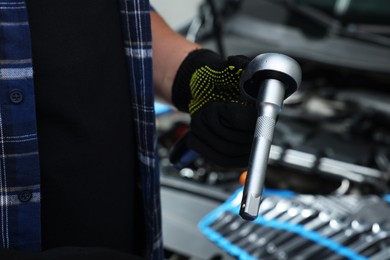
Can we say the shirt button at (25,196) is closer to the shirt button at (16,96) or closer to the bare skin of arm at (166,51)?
the shirt button at (16,96)

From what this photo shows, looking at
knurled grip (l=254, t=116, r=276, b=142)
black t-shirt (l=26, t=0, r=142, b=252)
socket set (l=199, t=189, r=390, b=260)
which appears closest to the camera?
knurled grip (l=254, t=116, r=276, b=142)

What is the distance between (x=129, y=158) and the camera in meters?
0.79

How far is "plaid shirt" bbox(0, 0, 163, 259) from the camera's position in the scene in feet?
2.05

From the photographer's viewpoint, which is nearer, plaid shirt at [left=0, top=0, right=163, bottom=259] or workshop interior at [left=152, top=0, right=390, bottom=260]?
plaid shirt at [left=0, top=0, right=163, bottom=259]

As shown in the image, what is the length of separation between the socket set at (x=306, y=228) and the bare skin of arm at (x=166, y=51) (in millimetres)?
301

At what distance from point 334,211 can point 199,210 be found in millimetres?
271

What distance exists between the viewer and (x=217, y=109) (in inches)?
28.2

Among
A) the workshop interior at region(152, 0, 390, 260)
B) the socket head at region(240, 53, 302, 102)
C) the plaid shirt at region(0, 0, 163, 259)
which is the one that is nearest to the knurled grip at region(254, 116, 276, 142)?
the socket head at region(240, 53, 302, 102)

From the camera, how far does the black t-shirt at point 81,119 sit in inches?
26.5

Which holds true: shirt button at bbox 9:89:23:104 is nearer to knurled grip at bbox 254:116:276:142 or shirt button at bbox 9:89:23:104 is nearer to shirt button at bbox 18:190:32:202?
shirt button at bbox 18:190:32:202

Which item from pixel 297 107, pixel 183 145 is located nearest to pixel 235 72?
pixel 183 145

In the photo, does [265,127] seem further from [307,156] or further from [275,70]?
[307,156]

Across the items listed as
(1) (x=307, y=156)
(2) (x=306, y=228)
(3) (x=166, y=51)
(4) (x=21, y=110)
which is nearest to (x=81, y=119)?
(4) (x=21, y=110)

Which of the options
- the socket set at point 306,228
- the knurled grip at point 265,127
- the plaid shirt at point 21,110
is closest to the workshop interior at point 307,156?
the socket set at point 306,228
